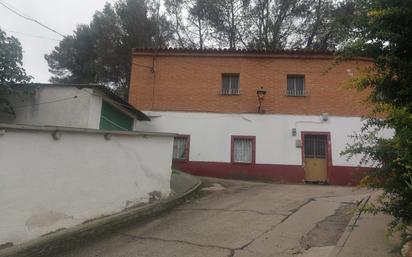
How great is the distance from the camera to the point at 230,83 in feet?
62.1

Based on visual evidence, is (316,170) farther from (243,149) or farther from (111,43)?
(111,43)

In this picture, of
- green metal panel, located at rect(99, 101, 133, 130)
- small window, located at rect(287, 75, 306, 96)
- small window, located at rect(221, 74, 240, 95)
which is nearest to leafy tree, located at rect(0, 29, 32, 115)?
green metal panel, located at rect(99, 101, 133, 130)

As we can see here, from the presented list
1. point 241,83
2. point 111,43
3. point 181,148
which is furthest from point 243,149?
point 111,43

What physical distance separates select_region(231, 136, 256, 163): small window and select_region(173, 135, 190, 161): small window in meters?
2.01

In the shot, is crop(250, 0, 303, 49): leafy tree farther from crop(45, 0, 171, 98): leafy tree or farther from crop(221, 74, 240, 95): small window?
crop(221, 74, 240, 95): small window

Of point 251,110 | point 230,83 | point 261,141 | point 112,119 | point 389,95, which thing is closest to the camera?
point 389,95

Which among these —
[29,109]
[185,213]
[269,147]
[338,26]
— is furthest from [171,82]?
[338,26]

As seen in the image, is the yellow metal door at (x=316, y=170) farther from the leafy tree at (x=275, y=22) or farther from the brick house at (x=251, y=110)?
the leafy tree at (x=275, y=22)

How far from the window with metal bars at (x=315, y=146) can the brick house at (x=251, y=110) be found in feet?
0.14

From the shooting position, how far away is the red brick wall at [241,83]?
18109 mm

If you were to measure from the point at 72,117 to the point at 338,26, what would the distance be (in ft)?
30.3

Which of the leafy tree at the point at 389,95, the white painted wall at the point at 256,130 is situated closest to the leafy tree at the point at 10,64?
the white painted wall at the point at 256,130

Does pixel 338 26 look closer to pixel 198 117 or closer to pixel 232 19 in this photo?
pixel 198 117

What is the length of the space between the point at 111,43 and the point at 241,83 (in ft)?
42.8
